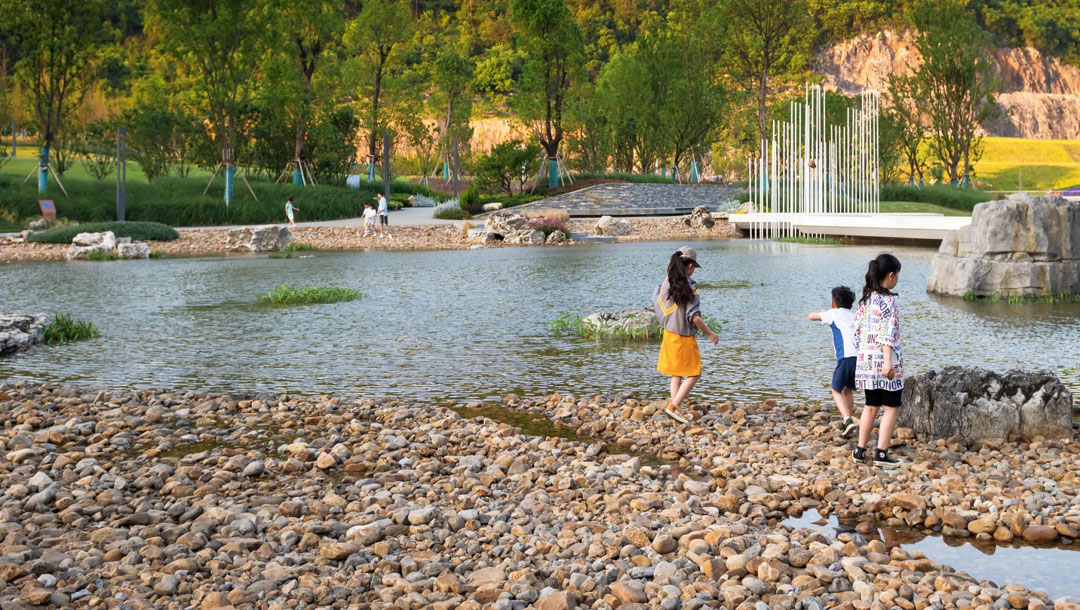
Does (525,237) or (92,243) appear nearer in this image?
(92,243)

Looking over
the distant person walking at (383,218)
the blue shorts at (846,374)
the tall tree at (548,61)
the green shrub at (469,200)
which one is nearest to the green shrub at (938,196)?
the tall tree at (548,61)

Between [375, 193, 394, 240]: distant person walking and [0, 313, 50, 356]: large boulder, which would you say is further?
[375, 193, 394, 240]: distant person walking

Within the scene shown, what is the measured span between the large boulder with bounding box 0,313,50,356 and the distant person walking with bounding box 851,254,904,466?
916 centimetres

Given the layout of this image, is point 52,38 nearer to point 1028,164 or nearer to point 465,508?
point 465,508

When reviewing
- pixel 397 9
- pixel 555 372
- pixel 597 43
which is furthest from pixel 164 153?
pixel 597 43

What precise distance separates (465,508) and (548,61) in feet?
151

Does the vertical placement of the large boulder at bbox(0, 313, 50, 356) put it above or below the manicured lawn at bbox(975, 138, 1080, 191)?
below

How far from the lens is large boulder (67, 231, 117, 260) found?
26.1 meters

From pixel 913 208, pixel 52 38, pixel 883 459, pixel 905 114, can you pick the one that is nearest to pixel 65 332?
pixel 883 459

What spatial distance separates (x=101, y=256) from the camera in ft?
85.1

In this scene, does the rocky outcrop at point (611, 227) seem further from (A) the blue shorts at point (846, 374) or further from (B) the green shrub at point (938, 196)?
(A) the blue shorts at point (846, 374)

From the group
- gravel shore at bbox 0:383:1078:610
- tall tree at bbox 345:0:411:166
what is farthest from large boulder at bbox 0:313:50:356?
tall tree at bbox 345:0:411:166

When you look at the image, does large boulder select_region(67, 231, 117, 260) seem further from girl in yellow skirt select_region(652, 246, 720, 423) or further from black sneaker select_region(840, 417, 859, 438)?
black sneaker select_region(840, 417, 859, 438)

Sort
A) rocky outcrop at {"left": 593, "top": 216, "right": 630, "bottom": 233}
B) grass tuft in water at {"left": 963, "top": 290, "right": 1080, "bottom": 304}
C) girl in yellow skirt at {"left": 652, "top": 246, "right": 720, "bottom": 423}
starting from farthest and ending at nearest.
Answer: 1. rocky outcrop at {"left": 593, "top": 216, "right": 630, "bottom": 233}
2. grass tuft in water at {"left": 963, "top": 290, "right": 1080, "bottom": 304}
3. girl in yellow skirt at {"left": 652, "top": 246, "right": 720, "bottom": 423}
